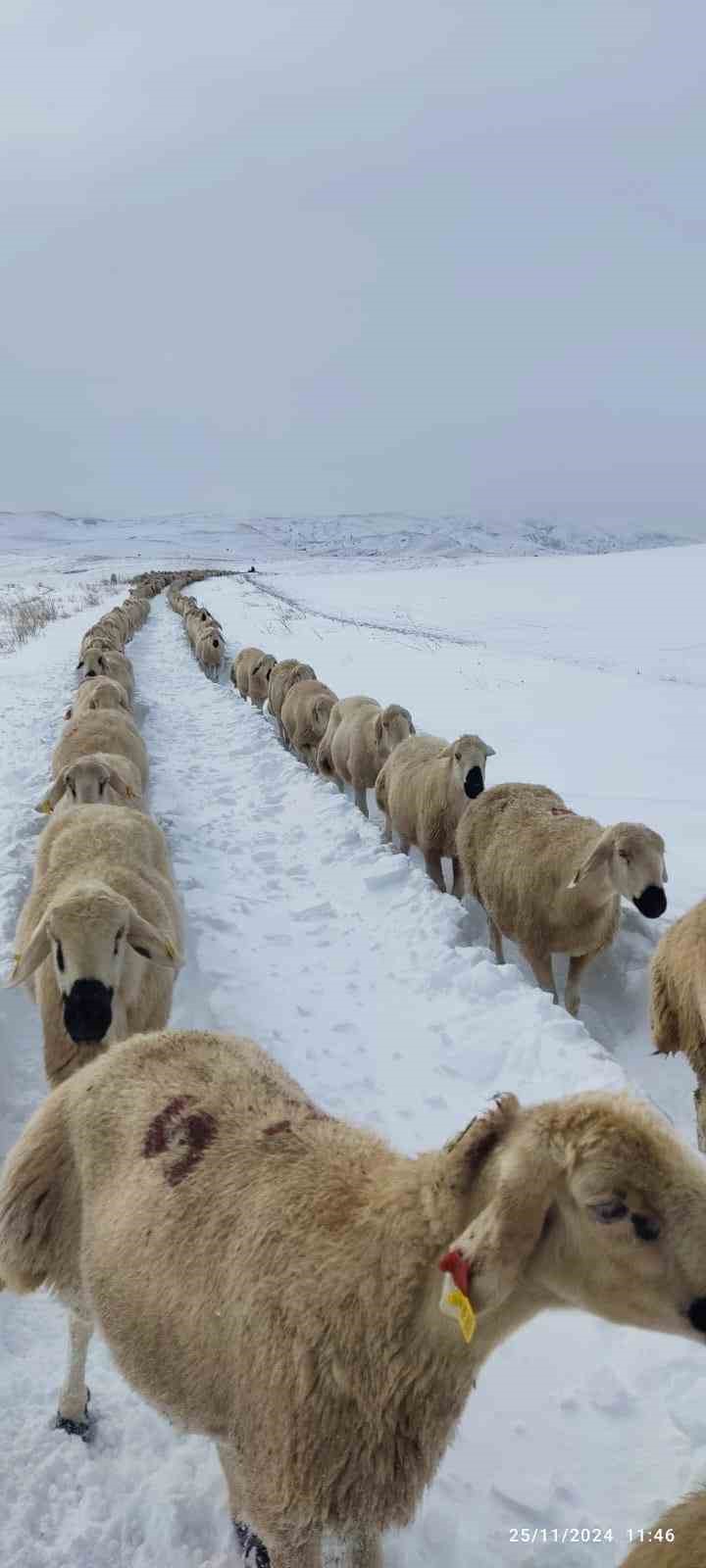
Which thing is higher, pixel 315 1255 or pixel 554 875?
pixel 315 1255

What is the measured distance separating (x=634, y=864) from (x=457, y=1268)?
13.2 ft

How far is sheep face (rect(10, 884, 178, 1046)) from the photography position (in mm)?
3852

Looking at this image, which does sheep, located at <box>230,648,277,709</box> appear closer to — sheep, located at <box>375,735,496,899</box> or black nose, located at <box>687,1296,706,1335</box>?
sheep, located at <box>375,735,496,899</box>

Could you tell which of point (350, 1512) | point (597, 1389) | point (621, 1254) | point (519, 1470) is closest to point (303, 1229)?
point (350, 1512)

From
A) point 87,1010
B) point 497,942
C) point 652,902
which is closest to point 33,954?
point 87,1010

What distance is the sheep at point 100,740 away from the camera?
28.4 feet

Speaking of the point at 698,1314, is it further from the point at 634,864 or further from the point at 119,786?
the point at 119,786

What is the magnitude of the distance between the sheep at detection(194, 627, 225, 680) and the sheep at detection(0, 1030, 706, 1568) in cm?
1841

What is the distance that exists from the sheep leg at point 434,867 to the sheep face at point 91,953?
4.35 metres

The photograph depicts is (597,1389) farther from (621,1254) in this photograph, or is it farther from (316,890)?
(316,890)

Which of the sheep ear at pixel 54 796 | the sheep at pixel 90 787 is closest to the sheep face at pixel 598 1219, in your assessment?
the sheep at pixel 90 787

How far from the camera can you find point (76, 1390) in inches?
121

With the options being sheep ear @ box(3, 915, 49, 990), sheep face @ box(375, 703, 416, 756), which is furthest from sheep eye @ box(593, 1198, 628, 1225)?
sheep face @ box(375, 703, 416, 756)

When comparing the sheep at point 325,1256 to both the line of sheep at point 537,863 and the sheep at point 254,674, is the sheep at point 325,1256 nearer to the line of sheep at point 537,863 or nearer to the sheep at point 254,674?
the line of sheep at point 537,863
